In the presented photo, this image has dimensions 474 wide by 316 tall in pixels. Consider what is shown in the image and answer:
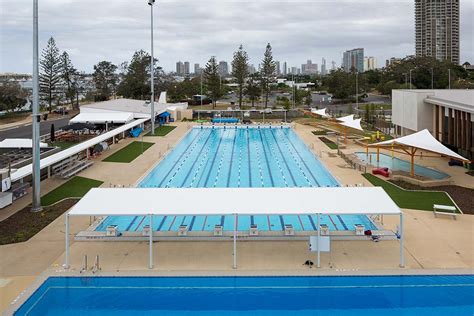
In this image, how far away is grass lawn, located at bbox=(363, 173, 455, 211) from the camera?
16.3 m

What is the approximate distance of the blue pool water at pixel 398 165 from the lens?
68.8 ft

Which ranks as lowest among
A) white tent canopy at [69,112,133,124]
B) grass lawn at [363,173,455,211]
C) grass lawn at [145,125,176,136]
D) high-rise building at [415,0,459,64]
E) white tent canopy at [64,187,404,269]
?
grass lawn at [363,173,455,211]

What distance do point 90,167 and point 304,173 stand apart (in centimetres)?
1073

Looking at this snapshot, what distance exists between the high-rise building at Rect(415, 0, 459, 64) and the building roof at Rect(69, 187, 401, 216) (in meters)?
135

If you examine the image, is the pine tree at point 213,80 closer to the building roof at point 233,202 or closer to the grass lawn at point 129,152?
the grass lawn at point 129,152

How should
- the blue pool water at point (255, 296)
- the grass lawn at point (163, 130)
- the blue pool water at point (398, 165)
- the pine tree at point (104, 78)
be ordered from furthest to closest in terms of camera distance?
the pine tree at point (104, 78), the grass lawn at point (163, 130), the blue pool water at point (398, 165), the blue pool water at point (255, 296)

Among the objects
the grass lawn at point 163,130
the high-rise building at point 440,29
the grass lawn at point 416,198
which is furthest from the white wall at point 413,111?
the high-rise building at point 440,29

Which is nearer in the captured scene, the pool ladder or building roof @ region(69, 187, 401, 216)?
the pool ladder

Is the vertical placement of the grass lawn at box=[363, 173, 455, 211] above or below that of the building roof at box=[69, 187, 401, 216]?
below

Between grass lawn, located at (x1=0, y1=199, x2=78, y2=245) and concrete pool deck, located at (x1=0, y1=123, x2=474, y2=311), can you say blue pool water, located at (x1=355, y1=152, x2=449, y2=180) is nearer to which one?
concrete pool deck, located at (x1=0, y1=123, x2=474, y2=311)

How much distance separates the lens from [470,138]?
21812mm

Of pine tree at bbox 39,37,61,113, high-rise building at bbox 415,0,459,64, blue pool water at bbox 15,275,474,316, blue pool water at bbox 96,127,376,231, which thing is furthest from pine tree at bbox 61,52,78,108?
high-rise building at bbox 415,0,459,64

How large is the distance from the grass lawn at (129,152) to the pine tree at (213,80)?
31976 millimetres

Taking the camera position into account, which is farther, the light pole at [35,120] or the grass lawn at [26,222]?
the light pole at [35,120]
